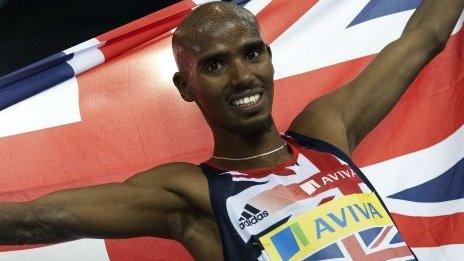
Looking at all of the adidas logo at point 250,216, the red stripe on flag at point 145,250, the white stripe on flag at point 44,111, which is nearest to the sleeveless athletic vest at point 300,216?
the adidas logo at point 250,216

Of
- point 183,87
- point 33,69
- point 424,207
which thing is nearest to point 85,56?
point 33,69

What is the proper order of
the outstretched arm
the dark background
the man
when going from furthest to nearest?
the dark background
the outstretched arm
the man

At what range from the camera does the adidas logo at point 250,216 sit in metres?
2.10

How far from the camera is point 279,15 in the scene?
2785mm

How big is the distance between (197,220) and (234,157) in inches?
8.3

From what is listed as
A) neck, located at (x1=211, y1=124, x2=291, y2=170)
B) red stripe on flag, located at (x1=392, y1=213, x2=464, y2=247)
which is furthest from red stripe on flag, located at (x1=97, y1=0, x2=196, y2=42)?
red stripe on flag, located at (x1=392, y1=213, x2=464, y2=247)

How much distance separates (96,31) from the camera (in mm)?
3537

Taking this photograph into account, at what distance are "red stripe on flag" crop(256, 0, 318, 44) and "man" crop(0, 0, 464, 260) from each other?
44 centimetres

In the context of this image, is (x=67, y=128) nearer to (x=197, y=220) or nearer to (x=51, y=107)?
(x=51, y=107)

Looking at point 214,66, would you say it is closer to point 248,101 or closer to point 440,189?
point 248,101

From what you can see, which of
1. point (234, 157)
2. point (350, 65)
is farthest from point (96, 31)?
point (234, 157)

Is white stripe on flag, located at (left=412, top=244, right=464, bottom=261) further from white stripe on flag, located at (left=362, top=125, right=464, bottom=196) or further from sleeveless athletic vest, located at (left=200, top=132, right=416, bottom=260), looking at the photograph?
sleeveless athletic vest, located at (left=200, top=132, right=416, bottom=260)

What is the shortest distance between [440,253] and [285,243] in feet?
2.26

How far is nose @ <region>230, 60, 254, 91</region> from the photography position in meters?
2.17
